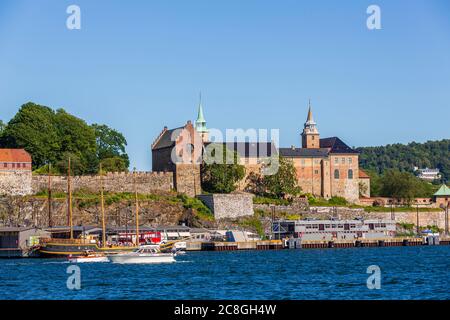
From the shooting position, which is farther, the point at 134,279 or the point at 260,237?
the point at 260,237

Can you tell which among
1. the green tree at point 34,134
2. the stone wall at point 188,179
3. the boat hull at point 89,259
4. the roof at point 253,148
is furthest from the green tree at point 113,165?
the boat hull at point 89,259

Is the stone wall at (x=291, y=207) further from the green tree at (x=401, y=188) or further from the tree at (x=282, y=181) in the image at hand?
the green tree at (x=401, y=188)

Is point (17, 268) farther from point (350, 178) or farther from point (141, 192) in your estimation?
point (350, 178)

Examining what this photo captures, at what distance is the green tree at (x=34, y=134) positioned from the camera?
87.9m

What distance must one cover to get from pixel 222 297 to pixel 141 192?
169 feet

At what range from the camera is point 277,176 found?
93625 mm

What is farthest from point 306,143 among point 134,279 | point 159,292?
point 159,292

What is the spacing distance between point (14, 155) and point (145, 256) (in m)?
26.8

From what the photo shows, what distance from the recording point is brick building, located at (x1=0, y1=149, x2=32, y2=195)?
80562mm

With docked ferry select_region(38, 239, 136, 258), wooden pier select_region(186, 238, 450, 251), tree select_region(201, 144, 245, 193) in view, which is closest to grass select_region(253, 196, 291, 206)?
tree select_region(201, 144, 245, 193)

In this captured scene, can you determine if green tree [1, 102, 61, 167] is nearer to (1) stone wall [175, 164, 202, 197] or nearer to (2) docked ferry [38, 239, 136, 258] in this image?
(1) stone wall [175, 164, 202, 197]

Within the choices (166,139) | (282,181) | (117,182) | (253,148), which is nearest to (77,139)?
(117,182)

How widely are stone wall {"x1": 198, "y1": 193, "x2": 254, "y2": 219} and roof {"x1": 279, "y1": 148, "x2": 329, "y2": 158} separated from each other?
1178 cm

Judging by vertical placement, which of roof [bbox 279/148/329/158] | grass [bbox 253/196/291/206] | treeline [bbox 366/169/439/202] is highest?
roof [bbox 279/148/329/158]
